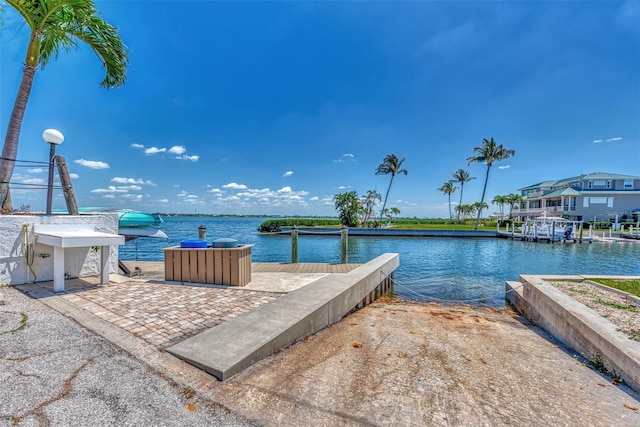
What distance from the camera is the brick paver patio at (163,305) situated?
3557 millimetres

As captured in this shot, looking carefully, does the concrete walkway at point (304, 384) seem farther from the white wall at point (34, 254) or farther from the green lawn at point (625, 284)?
the green lawn at point (625, 284)

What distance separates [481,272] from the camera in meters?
13.8

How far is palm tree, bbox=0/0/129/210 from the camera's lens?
5668 millimetres

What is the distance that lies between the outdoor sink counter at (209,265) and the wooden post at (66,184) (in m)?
2.51

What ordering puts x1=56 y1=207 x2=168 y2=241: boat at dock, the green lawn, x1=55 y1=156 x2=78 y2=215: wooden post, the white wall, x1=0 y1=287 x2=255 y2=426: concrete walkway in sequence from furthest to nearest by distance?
1. x1=56 y1=207 x2=168 y2=241: boat at dock
2. x1=55 y1=156 x2=78 y2=215: wooden post
3. the green lawn
4. the white wall
5. x1=0 y1=287 x2=255 y2=426: concrete walkway

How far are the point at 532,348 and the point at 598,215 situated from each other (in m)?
50.7

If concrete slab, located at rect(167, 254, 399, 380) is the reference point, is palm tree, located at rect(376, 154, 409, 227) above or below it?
above

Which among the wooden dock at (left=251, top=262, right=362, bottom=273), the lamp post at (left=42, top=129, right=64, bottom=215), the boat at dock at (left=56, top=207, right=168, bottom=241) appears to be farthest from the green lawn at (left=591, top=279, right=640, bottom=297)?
the lamp post at (left=42, top=129, right=64, bottom=215)

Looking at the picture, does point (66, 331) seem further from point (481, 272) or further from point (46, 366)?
point (481, 272)

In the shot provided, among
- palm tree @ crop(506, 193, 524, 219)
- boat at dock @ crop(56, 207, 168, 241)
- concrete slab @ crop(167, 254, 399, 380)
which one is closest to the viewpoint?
concrete slab @ crop(167, 254, 399, 380)

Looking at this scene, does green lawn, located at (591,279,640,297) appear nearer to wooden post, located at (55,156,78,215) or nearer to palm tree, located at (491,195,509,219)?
wooden post, located at (55,156,78,215)

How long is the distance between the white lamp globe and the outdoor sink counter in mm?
3269

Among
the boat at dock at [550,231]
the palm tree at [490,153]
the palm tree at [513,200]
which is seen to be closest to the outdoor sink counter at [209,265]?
the boat at dock at [550,231]

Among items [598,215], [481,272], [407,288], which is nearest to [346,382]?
[407,288]
